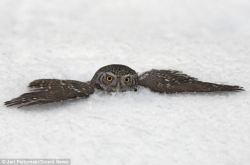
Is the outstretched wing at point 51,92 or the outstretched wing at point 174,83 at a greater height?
the outstretched wing at point 174,83

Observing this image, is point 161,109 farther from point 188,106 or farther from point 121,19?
point 121,19

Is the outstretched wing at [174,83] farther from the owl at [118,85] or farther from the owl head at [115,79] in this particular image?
the owl head at [115,79]

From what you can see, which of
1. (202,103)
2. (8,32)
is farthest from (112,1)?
(202,103)

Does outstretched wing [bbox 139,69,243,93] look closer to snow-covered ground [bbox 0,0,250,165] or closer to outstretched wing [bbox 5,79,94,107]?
snow-covered ground [bbox 0,0,250,165]

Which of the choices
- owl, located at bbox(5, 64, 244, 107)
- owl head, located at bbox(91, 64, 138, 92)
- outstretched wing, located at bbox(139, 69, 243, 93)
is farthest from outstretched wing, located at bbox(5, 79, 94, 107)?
outstretched wing, located at bbox(139, 69, 243, 93)

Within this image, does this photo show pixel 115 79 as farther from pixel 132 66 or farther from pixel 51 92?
pixel 132 66

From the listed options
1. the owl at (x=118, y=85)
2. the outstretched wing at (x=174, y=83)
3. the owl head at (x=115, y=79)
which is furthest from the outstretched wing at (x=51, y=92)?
the outstretched wing at (x=174, y=83)

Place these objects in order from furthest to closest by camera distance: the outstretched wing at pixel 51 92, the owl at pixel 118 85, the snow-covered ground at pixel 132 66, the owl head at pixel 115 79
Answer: the owl head at pixel 115 79 < the owl at pixel 118 85 < the outstretched wing at pixel 51 92 < the snow-covered ground at pixel 132 66
